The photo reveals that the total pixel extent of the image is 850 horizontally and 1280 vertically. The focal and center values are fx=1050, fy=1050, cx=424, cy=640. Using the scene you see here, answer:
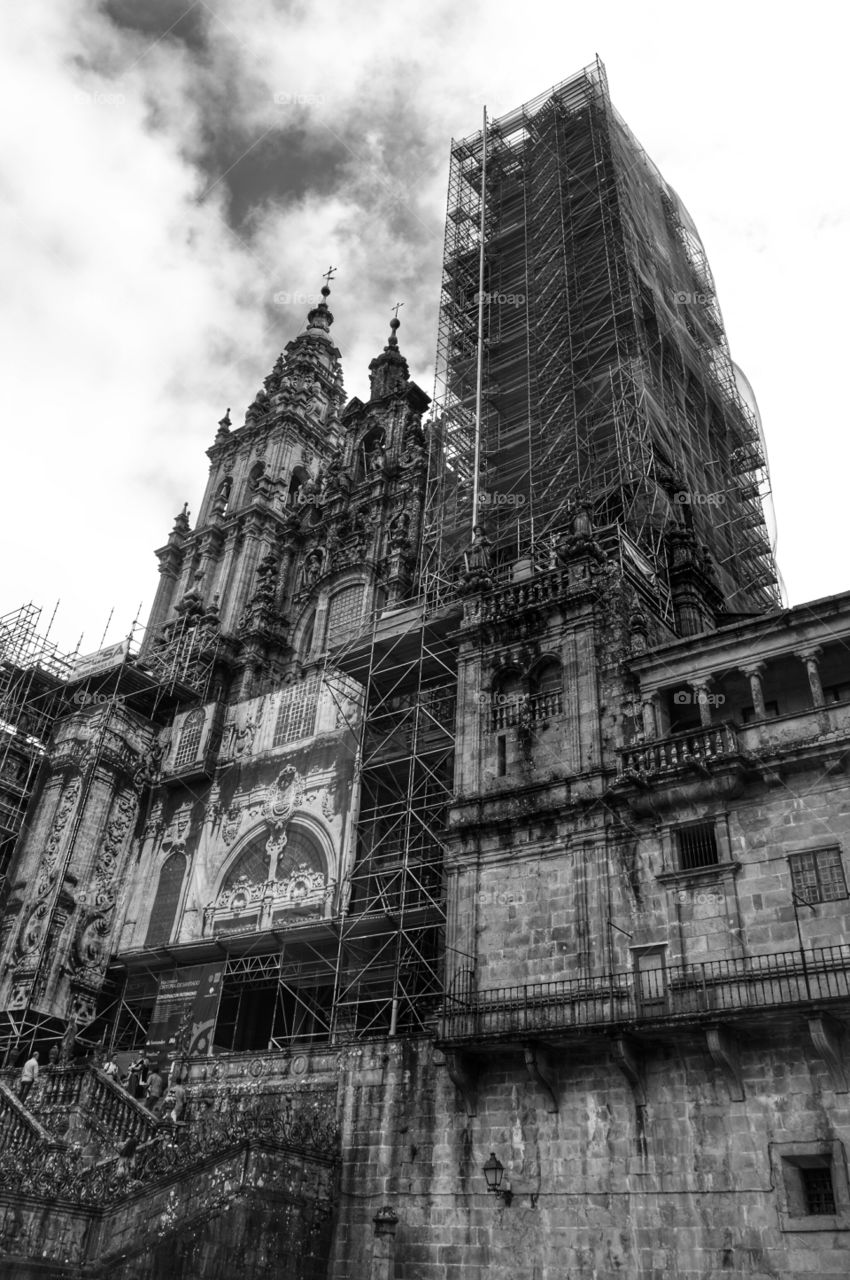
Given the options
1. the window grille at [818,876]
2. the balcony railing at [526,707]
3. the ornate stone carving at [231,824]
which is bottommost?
the window grille at [818,876]

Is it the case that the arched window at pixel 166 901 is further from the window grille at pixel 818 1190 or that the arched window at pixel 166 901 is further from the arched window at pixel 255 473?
the window grille at pixel 818 1190

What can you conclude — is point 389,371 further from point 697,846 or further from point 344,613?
point 697,846

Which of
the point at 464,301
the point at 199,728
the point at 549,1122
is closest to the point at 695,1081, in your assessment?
the point at 549,1122

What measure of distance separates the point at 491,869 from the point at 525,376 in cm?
2182

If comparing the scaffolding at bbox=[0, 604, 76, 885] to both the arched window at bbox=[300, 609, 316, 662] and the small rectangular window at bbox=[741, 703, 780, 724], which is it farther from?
the small rectangular window at bbox=[741, 703, 780, 724]

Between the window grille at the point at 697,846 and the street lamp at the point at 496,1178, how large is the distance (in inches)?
296

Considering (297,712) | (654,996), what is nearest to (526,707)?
(654,996)

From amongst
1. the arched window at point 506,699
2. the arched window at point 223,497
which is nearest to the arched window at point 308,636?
the arched window at point 223,497

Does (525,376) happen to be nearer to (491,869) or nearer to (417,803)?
(417,803)

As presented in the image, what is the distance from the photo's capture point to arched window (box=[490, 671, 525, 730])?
29.5 metres

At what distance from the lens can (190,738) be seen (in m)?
42.8

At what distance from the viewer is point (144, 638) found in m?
51.0

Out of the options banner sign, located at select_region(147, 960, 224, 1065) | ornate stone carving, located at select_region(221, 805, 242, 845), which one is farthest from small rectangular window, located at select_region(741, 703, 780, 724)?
ornate stone carving, located at select_region(221, 805, 242, 845)

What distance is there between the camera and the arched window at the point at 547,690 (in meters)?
28.8
